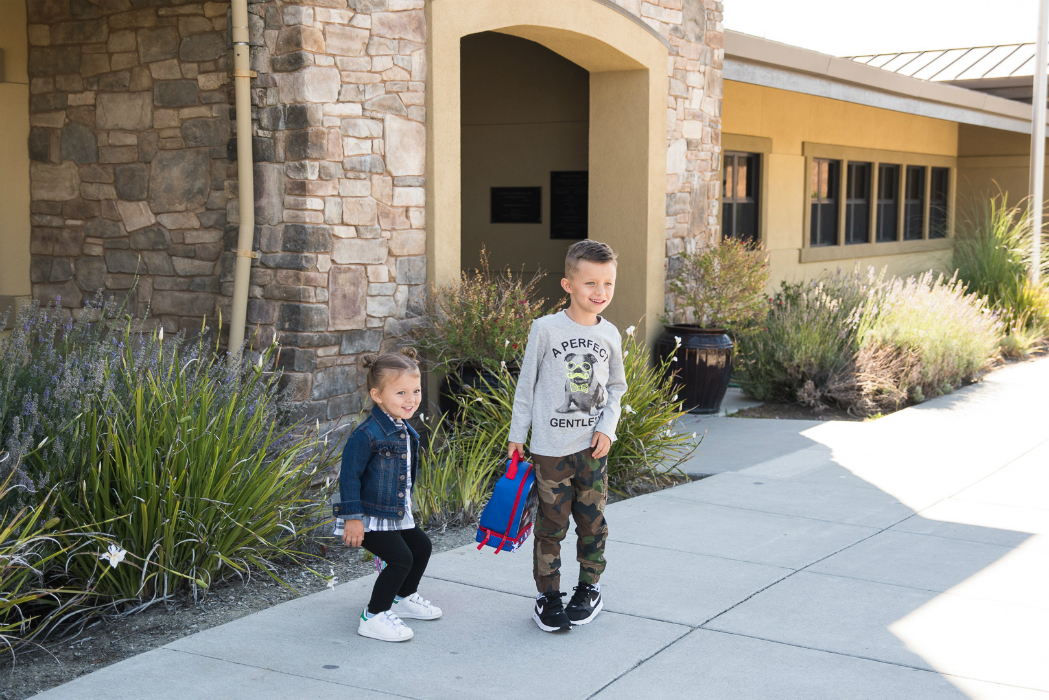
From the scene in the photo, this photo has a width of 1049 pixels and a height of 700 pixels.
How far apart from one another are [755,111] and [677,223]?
434cm

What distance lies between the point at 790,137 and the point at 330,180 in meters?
9.64

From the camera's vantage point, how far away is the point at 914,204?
1994 cm

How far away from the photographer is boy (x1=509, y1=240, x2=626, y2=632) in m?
4.31

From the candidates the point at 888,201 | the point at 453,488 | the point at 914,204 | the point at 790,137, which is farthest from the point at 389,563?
the point at 914,204

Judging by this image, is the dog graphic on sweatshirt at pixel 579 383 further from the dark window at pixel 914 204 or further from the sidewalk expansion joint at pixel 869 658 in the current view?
the dark window at pixel 914 204

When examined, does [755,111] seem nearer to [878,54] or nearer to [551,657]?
[551,657]

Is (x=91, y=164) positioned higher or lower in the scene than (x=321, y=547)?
higher

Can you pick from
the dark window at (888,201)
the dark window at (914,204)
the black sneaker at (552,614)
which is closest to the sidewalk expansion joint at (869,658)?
the black sneaker at (552,614)

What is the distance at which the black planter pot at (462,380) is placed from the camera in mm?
7496

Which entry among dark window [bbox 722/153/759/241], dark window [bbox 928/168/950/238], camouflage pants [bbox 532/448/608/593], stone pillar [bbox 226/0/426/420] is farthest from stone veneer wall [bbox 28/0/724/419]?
dark window [bbox 928/168/950/238]

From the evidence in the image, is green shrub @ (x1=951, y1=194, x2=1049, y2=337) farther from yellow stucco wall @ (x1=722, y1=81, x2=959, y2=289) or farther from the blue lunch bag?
the blue lunch bag

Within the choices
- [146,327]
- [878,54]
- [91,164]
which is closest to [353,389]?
[146,327]

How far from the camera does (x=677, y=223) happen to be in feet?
34.3

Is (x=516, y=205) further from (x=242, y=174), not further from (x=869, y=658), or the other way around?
(x=869, y=658)
